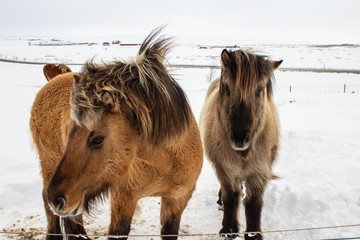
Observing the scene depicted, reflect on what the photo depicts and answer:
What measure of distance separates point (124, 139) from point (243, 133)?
1.46 metres

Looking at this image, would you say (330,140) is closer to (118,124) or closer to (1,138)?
(118,124)

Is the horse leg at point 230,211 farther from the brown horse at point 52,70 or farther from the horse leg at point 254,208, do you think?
the brown horse at point 52,70

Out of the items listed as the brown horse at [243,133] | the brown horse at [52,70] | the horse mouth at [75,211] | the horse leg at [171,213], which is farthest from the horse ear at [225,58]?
the brown horse at [52,70]

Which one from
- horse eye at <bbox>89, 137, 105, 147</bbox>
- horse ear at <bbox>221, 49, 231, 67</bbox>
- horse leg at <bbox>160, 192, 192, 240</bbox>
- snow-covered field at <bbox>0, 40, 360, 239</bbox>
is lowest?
snow-covered field at <bbox>0, 40, 360, 239</bbox>

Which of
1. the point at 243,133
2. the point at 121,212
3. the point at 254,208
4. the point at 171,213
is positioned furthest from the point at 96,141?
the point at 254,208

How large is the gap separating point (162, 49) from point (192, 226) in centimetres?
300

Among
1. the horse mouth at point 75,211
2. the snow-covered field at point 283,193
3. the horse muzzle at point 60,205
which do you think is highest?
the horse muzzle at point 60,205

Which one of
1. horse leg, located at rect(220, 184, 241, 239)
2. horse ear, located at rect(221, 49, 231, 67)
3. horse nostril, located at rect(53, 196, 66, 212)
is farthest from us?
horse leg, located at rect(220, 184, 241, 239)

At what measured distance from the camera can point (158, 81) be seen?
6.34 feet

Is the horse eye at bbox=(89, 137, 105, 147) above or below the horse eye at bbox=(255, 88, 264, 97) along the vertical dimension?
below

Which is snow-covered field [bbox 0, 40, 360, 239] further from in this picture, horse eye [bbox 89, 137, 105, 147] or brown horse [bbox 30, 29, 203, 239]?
horse eye [bbox 89, 137, 105, 147]

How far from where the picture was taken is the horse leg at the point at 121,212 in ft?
7.94

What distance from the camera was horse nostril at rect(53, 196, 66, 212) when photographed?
5.36 ft

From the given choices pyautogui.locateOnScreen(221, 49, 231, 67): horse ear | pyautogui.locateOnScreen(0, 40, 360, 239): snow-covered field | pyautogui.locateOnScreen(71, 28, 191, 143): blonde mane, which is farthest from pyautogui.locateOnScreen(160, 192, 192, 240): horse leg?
pyautogui.locateOnScreen(221, 49, 231, 67): horse ear
